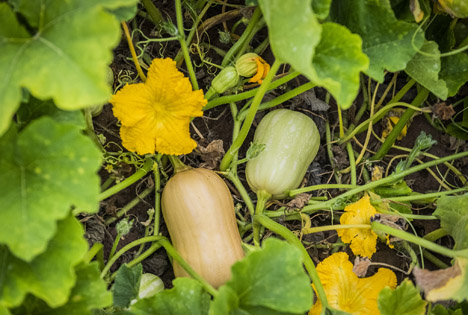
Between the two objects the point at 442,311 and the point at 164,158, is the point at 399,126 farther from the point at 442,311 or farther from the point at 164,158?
the point at 164,158

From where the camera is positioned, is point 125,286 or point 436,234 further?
point 436,234

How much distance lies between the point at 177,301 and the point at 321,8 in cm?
72

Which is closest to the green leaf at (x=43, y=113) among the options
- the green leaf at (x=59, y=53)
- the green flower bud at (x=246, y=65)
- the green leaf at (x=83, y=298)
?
the green leaf at (x=59, y=53)

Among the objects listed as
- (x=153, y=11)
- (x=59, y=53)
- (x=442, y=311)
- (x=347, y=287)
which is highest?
(x=59, y=53)

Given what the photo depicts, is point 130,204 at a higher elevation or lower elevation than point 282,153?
lower

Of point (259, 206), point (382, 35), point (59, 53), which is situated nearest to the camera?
point (59, 53)

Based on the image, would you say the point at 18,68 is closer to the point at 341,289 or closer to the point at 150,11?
the point at 150,11

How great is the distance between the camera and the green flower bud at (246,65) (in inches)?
57.2

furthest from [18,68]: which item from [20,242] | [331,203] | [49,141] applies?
[331,203]

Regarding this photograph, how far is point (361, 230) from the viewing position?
1431 mm

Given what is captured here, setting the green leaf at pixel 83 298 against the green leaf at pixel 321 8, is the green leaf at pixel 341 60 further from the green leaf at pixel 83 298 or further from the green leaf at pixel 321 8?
the green leaf at pixel 83 298

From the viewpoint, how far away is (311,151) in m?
1.59

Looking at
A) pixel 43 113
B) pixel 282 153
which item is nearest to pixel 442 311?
pixel 282 153

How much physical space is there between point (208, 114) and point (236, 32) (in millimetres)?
283
